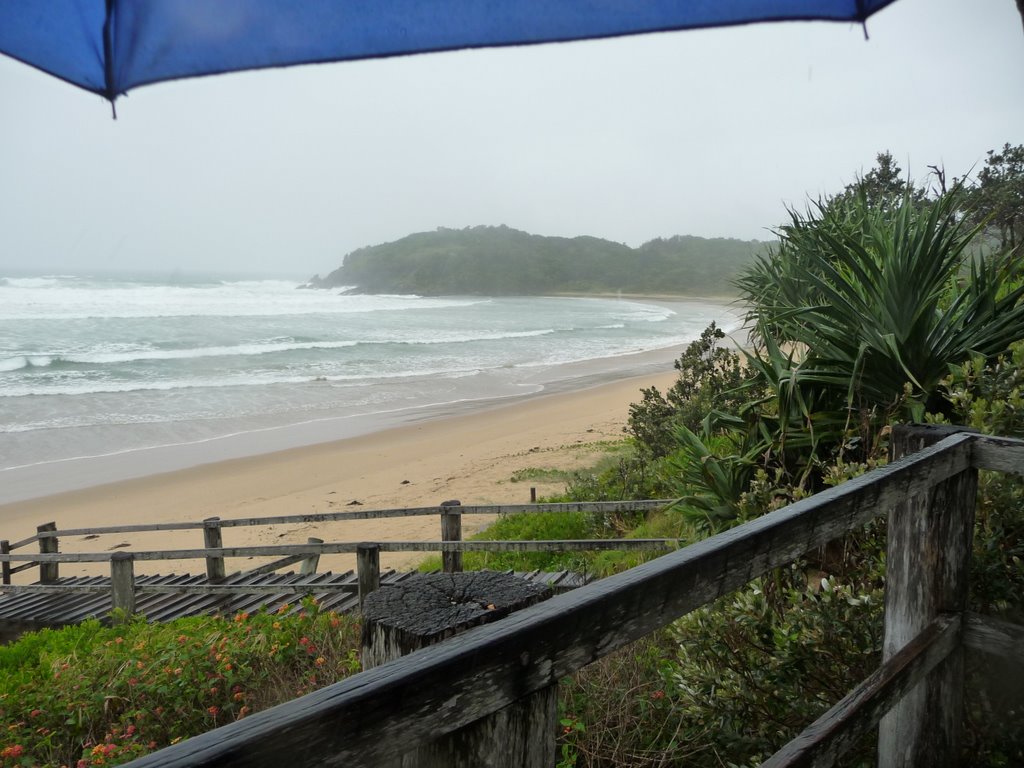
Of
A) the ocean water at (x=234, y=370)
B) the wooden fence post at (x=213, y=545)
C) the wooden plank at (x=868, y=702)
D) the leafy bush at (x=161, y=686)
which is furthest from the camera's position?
the ocean water at (x=234, y=370)

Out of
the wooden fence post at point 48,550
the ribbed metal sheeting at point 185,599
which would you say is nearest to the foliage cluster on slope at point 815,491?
the ribbed metal sheeting at point 185,599

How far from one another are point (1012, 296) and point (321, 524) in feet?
30.7

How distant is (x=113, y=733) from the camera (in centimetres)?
353

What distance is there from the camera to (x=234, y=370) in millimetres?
26281

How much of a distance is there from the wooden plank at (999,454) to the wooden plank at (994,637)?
15.2 inches

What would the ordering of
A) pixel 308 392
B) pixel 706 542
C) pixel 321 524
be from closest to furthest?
pixel 706 542 → pixel 321 524 → pixel 308 392

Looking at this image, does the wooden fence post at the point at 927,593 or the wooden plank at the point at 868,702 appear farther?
the wooden fence post at the point at 927,593

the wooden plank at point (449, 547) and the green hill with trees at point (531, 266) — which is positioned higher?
the green hill with trees at point (531, 266)

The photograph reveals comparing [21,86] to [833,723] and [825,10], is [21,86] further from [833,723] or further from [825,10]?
[833,723]

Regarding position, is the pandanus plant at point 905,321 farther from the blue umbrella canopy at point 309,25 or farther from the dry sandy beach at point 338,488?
the dry sandy beach at point 338,488

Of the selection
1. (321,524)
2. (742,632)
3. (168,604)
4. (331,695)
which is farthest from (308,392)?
(331,695)

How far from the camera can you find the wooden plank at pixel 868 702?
1442mm

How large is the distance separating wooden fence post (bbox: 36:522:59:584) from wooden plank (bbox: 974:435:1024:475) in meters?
8.30

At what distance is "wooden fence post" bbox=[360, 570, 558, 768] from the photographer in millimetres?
989
